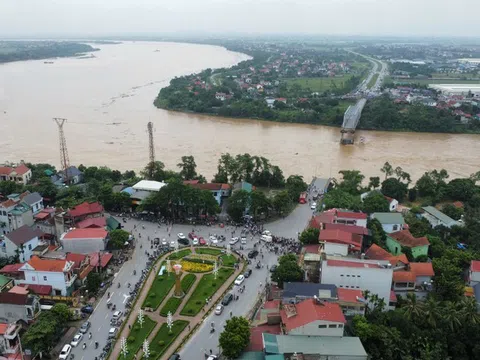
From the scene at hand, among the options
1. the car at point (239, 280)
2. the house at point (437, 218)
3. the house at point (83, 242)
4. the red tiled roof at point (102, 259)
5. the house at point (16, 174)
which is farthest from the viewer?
the house at point (16, 174)

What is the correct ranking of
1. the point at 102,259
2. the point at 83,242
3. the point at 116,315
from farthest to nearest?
the point at 83,242 < the point at 102,259 < the point at 116,315

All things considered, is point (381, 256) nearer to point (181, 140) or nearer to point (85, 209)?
point (85, 209)

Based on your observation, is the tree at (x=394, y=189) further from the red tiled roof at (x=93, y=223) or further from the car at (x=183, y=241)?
the red tiled roof at (x=93, y=223)

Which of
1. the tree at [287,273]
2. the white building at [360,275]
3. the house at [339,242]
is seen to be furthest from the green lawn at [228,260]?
the white building at [360,275]

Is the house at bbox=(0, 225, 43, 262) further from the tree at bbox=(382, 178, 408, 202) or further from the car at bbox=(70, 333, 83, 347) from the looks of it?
the tree at bbox=(382, 178, 408, 202)

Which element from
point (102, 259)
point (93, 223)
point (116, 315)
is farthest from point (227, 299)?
point (93, 223)

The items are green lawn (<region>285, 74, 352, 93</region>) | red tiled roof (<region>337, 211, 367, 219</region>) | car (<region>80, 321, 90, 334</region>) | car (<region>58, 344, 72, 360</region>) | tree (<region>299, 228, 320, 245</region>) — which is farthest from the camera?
green lawn (<region>285, 74, 352, 93</region>)

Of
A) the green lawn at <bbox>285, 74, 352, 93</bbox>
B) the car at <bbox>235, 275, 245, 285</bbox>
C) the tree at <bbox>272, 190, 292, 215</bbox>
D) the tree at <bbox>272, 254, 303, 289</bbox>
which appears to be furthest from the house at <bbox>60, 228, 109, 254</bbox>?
the green lawn at <bbox>285, 74, 352, 93</bbox>
